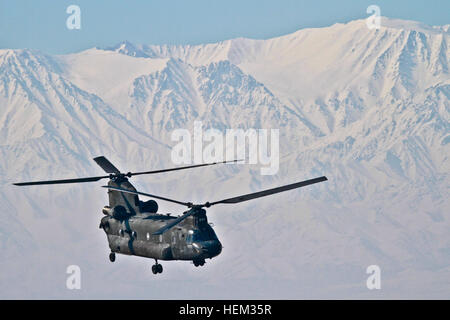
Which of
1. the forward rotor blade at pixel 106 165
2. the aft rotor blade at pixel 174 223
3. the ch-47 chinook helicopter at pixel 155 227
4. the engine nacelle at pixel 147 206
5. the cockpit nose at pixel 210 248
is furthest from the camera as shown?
the forward rotor blade at pixel 106 165

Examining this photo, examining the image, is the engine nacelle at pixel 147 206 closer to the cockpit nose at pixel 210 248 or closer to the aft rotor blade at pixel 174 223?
the aft rotor blade at pixel 174 223

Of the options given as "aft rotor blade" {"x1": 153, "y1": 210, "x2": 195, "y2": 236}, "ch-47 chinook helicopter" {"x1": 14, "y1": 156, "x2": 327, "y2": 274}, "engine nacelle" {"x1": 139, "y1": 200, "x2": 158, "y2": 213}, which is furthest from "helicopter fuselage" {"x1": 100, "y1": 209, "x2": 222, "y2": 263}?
"engine nacelle" {"x1": 139, "y1": 200, "x2": 158, "y2": 213}

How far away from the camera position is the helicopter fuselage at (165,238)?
93062 millimetres

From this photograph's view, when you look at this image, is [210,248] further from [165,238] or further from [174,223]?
[165,238]

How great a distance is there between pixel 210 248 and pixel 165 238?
4758mm

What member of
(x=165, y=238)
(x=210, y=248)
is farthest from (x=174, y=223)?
(x=210, y=248)

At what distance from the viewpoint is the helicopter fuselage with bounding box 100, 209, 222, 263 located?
305 feet

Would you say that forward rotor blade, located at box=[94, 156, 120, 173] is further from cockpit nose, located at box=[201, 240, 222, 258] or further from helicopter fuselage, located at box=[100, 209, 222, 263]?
cockpit nose, located at box=[201, 240, 222, 258]

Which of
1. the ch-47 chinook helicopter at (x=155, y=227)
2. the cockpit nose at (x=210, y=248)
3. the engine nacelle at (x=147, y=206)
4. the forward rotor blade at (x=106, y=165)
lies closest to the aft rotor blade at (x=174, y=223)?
the ch-47 chinook helicopter at (x=155, y=227)
